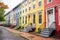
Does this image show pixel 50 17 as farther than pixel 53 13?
Yes

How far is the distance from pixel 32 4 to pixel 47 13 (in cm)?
904

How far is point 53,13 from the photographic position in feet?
68.9

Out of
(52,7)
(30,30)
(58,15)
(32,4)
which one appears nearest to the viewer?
(58,15)

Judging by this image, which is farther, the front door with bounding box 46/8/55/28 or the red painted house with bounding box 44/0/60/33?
the front door with bounding box 46/8/55/28

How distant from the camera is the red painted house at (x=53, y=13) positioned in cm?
1995

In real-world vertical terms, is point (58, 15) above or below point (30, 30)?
above

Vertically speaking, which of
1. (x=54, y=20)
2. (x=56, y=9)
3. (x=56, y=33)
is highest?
(x=56, y=9)

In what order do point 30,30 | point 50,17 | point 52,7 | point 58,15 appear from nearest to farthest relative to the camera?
point 58,15
point 52,7
point 50,17
point 30,30

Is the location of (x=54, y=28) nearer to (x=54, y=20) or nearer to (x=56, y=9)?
(x=54, y=20)

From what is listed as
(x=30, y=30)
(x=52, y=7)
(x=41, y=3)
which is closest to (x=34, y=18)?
(x=30, y=30)

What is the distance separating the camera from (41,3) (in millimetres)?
26484

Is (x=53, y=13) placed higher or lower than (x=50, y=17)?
higher

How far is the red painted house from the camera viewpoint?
19952mm

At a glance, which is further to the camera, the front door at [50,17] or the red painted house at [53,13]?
A: the front door at [50,17]
